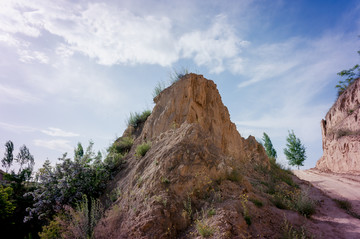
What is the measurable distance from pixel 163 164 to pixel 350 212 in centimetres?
642

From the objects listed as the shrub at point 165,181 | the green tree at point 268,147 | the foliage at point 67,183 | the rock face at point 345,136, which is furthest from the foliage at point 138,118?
the green tree at point 268,147

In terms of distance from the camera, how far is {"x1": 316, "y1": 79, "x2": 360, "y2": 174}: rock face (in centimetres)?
1820

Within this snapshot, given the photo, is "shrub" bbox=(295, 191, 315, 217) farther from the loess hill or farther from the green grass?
the green grass

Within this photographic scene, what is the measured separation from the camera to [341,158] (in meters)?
19.8

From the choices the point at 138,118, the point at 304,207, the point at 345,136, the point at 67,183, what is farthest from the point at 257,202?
the point at 345,136

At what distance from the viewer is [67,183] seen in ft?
25.6

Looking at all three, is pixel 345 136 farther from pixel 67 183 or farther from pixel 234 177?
pixel 67 183

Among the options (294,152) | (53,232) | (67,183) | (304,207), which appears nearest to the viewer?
(53,232)

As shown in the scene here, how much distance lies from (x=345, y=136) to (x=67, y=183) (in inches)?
840

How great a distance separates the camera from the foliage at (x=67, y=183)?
25.1 feet

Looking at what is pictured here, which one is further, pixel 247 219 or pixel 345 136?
pixel 345 136

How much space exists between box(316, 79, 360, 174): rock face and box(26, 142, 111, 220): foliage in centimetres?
1814

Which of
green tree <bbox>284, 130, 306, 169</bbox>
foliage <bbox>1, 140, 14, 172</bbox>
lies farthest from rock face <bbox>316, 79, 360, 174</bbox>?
foliage <bbox>1, 140, 14, 172</bbox>

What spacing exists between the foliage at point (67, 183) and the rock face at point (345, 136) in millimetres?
18136
